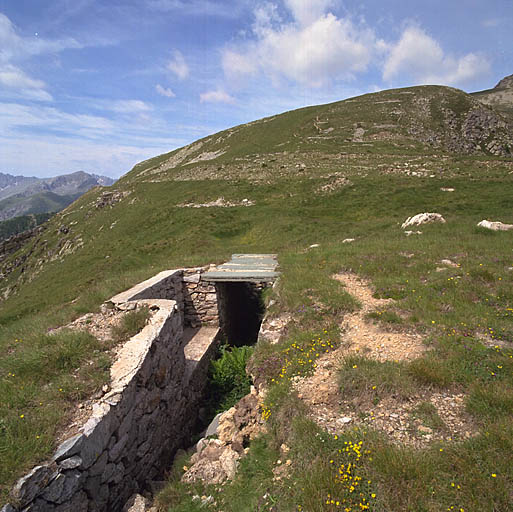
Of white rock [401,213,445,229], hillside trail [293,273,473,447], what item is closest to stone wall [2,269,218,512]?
hillside trail [293,273,473,447]

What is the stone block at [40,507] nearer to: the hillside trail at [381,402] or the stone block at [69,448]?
the stone block at [69,448]

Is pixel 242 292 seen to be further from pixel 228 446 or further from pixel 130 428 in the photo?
pixel 228 446

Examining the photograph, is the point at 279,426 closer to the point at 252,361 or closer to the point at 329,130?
the point at 252,361

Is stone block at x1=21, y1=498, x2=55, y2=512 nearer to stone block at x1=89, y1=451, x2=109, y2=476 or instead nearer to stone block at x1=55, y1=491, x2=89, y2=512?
stone block at x1=55, y1=491, x2=89, y2=512

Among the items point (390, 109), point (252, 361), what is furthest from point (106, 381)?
point (390, 109)

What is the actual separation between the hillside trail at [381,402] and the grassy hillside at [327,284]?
0.24 meters

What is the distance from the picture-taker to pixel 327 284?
9.91 m

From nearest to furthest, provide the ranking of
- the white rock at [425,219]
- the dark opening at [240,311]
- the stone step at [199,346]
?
the stone step at [199,346]
the dark opening at [240,311]
the white rock at [425,219]

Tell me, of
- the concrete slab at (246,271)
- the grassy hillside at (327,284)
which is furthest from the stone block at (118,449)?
the concrete slab at (246,271)

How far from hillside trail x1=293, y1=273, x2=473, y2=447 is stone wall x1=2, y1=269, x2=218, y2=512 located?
368cm

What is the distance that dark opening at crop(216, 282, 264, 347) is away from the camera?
14.2 m

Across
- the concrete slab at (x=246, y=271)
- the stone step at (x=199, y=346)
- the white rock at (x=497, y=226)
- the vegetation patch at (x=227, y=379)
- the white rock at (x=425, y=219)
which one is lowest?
the vegetation patch at (x=227, y=379)

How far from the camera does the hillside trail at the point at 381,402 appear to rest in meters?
4.27

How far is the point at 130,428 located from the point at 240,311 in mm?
10393
